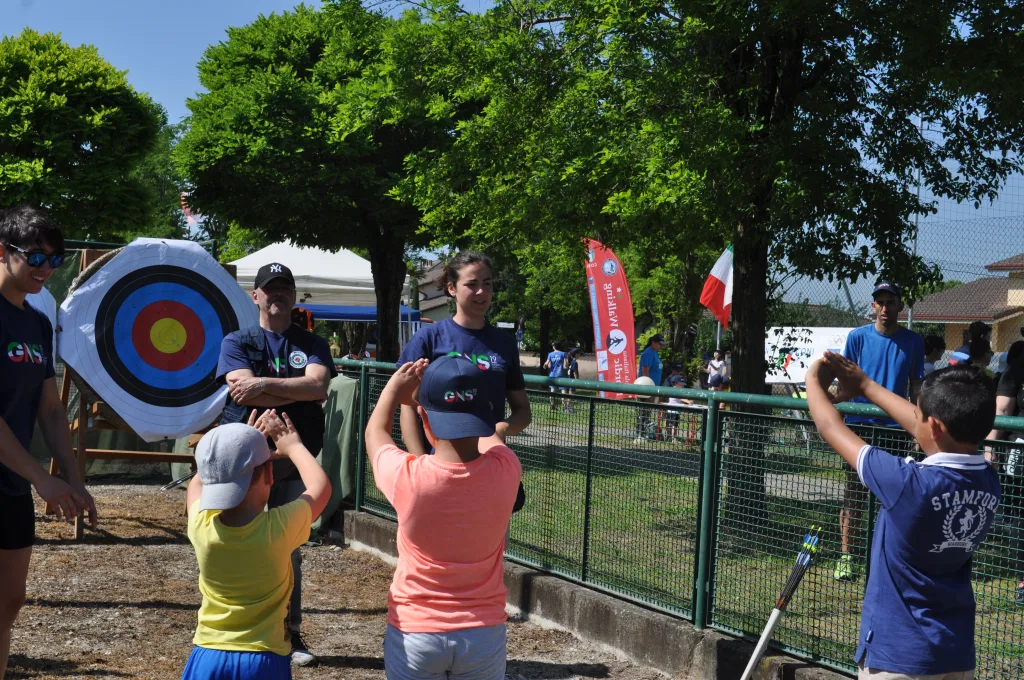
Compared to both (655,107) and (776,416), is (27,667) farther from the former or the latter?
(655,107)

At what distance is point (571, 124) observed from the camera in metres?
9.03

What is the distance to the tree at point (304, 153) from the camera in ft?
64.7

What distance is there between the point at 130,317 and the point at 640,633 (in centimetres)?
453

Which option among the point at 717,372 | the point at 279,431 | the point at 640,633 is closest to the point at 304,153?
the point at 717,372

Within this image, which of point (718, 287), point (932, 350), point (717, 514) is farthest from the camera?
point (718, 287)

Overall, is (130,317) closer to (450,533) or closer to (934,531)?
(450,533)

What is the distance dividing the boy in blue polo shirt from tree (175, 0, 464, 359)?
629 inches

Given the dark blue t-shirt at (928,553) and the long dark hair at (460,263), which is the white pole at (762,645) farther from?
the long dark hair at (460,263)

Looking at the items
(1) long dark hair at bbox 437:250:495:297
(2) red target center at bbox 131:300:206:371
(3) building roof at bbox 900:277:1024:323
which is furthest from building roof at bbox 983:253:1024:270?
(2) red target center at bbox 131:300:206:371

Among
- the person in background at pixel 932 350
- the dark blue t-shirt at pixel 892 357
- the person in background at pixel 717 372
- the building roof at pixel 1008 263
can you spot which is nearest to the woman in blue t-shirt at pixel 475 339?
the dark blue t-shirt at pixel 892 357

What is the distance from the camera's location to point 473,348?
4.91 meters

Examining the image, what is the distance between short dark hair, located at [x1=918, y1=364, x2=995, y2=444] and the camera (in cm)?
285

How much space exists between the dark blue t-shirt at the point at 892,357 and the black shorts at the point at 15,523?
4.77 metres

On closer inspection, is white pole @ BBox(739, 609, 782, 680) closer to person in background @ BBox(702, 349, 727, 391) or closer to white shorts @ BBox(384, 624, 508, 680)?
white shorts @ BBox(384, 624, 508, 680)
